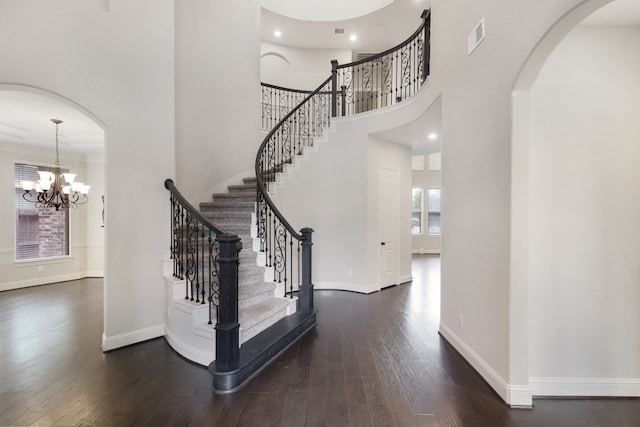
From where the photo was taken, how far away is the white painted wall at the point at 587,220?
224cm

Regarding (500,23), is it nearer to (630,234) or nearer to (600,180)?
(600,180)

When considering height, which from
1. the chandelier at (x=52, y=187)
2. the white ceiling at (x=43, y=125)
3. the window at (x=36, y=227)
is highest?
the white ceiling at (x=43, y=125)

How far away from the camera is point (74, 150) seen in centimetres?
635

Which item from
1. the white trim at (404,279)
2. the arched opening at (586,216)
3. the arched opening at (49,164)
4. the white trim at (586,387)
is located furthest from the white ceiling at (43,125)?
the white trim at (404,279)

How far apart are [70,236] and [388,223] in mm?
7296

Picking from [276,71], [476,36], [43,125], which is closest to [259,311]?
[476,36]

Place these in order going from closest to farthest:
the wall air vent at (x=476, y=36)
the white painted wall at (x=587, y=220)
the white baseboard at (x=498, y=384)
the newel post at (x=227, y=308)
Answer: the white baseboard at (x=498, y=384) → the white painted wall at (x=587, y=220) → the newel post at (x=227, y=308) → the wall air vent at (x=476, y=36)

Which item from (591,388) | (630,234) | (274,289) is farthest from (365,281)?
(630,234)

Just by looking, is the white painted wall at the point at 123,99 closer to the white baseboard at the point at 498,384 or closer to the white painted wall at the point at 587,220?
the white baseboard at the point at 498,384

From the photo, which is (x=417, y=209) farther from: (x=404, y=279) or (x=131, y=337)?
(x=131, y=337)

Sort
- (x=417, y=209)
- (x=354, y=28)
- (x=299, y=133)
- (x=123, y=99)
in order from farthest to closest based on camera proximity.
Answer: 1. (x=417, y=209)
2. (x=354, y=28)
3. (x=299, y=133)
4. (x=123, y=99)

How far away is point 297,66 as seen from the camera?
8.19 meters

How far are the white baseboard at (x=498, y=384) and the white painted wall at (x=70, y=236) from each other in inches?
308

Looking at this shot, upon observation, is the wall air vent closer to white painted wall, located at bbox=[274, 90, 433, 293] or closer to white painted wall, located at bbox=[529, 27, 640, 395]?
white painted wall, located at bbox=[529, 27, 640, 395]
